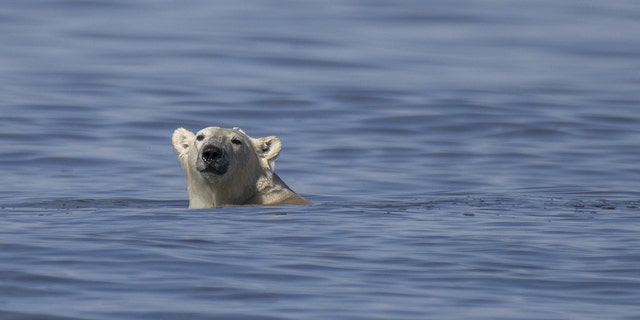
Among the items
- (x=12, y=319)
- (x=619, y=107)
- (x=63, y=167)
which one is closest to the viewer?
(x=12, y=319)

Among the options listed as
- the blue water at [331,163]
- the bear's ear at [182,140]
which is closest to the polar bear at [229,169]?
the bear's ear at [182,140]

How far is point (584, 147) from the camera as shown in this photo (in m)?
21.8

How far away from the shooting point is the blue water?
10.4m

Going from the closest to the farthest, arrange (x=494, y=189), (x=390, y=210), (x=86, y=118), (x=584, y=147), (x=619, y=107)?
(x=390, y=210) < (x=494, y=189) < (x=584, y=147) < (x=86, y=118) < (x=619, y=107)

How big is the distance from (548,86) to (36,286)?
808 inches

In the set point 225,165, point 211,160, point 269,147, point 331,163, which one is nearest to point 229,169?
point 225,165

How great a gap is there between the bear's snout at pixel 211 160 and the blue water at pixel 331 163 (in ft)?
1.60

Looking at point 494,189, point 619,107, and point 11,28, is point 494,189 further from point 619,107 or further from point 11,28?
point 11,28

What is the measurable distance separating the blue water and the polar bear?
1.25ft

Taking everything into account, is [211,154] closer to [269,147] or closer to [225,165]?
[225,165]

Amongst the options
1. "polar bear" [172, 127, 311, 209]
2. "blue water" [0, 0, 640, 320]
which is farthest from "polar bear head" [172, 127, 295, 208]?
"blue water" [0, 0, 640, 320]

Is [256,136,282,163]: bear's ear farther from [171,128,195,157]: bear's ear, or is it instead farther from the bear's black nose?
the bear's black nose

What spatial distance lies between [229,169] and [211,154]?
0.28 m

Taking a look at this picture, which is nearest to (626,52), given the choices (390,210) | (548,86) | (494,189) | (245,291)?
(548,86)
